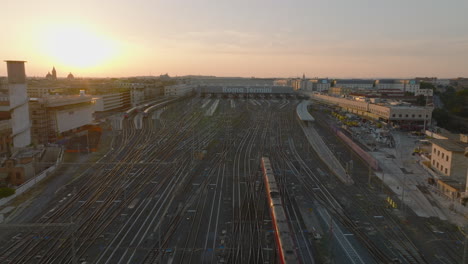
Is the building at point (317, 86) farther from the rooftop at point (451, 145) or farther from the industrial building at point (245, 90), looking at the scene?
the rooftop at point (451, 145)

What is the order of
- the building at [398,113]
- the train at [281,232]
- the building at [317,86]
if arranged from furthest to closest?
1. the building at [317,86]
2. the building at [398,113]
3. the train at [281,232]

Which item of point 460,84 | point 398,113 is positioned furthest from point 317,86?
point 398,113

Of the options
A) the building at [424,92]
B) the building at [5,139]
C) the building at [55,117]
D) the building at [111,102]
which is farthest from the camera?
the building at [424,92]

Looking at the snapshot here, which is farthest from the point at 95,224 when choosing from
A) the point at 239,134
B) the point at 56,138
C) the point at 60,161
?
the point at 239,134

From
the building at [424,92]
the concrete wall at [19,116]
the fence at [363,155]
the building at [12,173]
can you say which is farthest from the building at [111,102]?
the building at [424,92]

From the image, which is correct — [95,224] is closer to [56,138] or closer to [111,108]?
[56,138]

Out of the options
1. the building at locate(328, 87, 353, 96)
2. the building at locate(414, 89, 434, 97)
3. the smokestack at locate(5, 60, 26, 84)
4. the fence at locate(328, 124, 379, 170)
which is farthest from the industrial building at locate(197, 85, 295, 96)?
the smokestack at locate(5, 60, 26, 84)

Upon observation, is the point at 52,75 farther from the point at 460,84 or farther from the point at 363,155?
the point at 460,84
